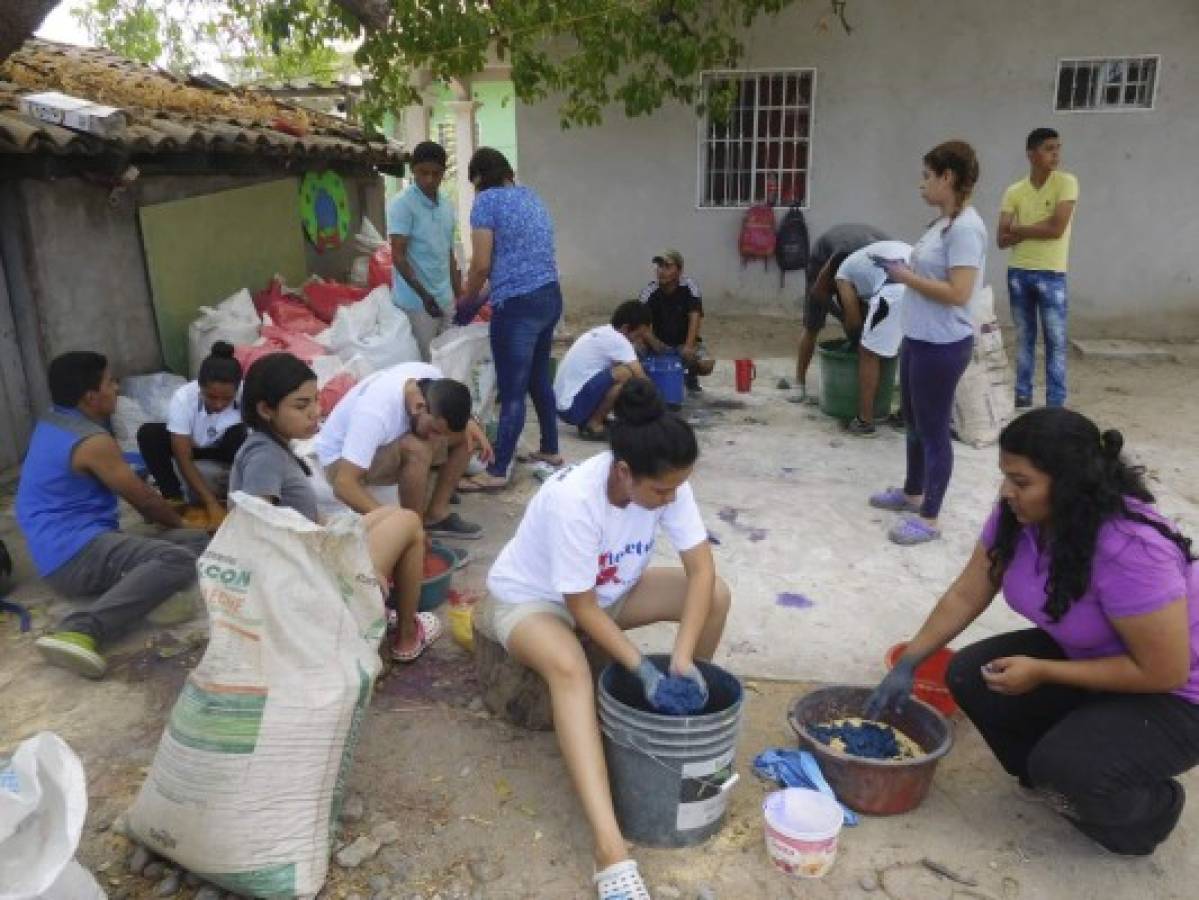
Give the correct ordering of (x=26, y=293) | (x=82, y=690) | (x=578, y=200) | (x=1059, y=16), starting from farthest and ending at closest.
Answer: (x=578, y=200) < (x=1059, y=16) < (x=26, y=293) < (x=82, y=690)

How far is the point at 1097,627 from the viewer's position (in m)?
2.45

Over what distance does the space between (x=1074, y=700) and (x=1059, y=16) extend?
799 centimetres

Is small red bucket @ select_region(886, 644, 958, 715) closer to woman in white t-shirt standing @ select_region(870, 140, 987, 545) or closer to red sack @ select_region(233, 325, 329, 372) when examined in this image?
woman in white t-shirt standing @ select_region(870, 140, 987, 545)

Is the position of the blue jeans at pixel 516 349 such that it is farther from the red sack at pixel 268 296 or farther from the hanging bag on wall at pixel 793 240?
the hanging bag on wall at pixel 793 240

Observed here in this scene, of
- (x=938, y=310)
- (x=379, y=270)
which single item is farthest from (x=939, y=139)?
(x=938, y=310)

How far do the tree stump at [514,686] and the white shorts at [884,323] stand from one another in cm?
351

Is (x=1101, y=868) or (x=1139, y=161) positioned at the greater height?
(x=1139, y=161)

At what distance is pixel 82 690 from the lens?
3.25 meters

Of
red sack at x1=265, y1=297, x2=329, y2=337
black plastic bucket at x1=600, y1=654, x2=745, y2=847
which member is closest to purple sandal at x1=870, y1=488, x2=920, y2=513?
black plastic bucket at x1=600, y1=654, x2=745, y2=847

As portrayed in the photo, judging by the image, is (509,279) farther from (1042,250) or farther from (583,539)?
(1042,250)

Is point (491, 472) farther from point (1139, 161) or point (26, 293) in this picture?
point (1139, 161)

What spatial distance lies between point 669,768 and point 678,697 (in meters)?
0.19

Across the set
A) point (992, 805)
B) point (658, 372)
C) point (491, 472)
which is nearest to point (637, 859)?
point (992, 805)

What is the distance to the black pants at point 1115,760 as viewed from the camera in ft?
7.84
